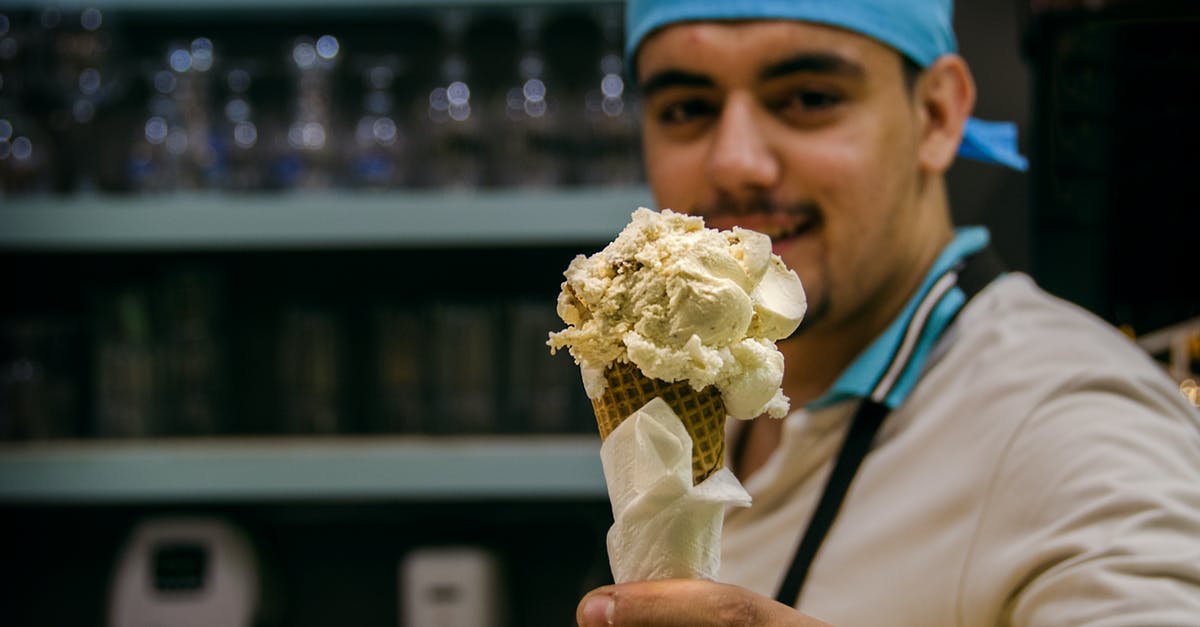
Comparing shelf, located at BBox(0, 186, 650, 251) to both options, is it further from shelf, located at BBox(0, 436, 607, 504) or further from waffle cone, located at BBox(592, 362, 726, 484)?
waffle cone, located at BBox(592, 362, 726, 484)

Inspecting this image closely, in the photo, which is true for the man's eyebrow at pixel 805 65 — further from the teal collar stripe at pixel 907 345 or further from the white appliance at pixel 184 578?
the white appliance at pixel 184 578

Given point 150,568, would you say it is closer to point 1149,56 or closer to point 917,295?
point 917,295

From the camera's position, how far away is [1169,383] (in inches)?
44.9

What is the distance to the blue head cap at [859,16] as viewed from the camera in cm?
127

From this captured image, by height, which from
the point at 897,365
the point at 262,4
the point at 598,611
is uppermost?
the point at 262,4

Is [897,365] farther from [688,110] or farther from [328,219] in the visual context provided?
[328,219]

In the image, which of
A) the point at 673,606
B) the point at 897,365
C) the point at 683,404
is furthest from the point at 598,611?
the point at 897,365

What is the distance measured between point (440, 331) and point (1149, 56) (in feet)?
4.76

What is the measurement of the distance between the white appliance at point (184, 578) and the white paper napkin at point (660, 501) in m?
1.77

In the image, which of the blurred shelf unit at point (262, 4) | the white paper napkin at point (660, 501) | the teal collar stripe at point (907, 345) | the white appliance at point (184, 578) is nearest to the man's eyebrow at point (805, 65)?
the teal collar stripe at point (907, 345)

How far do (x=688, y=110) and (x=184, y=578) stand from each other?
5.49 ft

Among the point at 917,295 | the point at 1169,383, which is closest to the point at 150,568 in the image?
the point at 917,295

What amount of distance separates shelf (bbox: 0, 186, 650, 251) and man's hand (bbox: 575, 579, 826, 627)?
1470mm

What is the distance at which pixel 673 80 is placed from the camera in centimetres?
132
